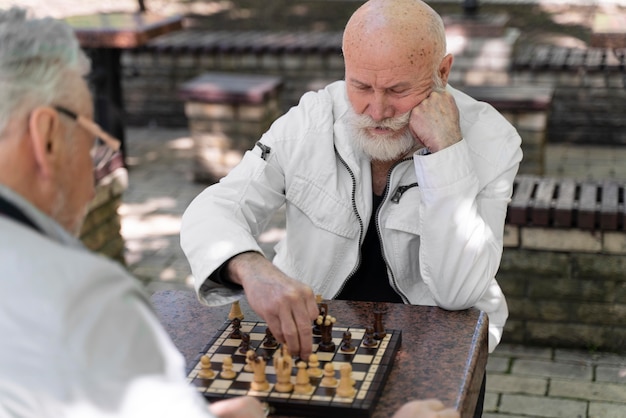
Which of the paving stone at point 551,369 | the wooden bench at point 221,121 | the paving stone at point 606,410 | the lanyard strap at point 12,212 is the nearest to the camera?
the lanyard strap at point 12,212

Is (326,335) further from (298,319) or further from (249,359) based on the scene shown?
(249,359)

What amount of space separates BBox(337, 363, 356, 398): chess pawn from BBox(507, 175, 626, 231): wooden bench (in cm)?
253

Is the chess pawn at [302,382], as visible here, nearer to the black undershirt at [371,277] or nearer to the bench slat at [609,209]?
the black undershirt at [371,277]

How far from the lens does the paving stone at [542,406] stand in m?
3.91

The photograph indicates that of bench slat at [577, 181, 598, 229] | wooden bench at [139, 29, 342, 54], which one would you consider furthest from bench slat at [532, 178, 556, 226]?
wooden bench at [139, 29, 342, 54]

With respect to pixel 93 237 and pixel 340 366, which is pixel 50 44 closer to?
pixel 340 366

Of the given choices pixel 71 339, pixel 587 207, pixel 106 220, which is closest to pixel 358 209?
pixel 71 339

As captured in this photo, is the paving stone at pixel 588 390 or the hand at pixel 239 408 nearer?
the hand at pixel 239 408

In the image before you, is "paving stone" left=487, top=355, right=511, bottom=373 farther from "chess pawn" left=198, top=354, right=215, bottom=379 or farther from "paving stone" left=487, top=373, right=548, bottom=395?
"chess pawn" left=198, top=354, right=215, bottom=379

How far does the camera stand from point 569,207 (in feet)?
13.8

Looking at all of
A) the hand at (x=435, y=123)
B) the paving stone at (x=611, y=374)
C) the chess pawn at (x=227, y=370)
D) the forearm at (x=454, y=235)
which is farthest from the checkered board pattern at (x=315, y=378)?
the paving stone at (x=611, y=374)

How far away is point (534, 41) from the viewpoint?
9.99m

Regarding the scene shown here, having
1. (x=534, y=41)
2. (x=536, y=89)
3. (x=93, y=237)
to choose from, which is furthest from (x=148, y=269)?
(x=534, y=41)

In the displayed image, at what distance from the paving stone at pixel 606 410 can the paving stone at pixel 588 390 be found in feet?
0.14
